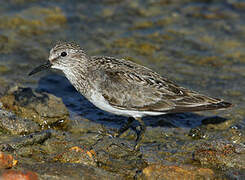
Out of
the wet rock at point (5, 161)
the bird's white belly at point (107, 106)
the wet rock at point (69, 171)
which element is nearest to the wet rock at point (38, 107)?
the bird's white belly at point (107, 106)

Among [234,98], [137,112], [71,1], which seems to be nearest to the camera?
[137,112]

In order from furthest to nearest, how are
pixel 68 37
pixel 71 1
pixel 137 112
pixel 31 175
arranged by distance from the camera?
pixel 71 1 < pixel 68 37 < pixel 137 112 < pixel 31 175

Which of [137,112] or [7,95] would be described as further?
[7,95]

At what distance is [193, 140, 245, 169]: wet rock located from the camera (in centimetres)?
A: 682

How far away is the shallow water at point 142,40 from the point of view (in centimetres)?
948

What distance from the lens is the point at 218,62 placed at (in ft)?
35.5

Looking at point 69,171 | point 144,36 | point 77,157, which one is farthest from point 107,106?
point 144,36

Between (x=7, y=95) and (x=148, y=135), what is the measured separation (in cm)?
295

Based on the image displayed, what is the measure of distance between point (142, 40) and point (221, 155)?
17.6 ft

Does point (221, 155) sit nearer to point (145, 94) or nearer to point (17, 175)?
point (145, 94)

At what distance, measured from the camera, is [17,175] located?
5.57 meters

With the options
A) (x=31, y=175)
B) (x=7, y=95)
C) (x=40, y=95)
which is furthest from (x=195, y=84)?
(x=31, y=175)

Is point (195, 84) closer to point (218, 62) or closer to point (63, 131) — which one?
point (218, 62)

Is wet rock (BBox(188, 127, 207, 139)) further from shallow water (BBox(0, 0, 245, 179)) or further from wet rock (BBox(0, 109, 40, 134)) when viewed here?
wet rock (BBox(0, 109, 40, 134))
